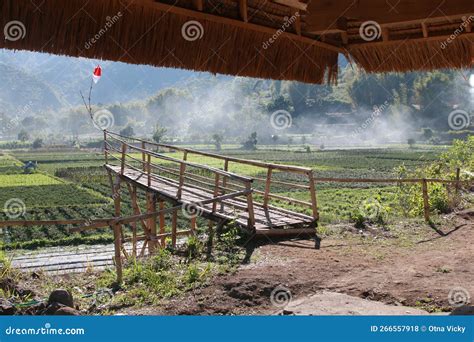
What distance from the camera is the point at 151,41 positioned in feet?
12.2

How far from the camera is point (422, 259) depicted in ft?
19.3

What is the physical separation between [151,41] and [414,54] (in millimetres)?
2180

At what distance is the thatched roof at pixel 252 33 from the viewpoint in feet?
10.9

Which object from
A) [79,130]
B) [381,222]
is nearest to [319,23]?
[381,222]

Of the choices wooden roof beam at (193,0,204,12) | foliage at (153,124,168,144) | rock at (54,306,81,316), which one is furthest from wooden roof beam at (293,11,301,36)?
foliage at (153,124,168,144)

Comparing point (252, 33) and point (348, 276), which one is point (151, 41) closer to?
point (252, 33)

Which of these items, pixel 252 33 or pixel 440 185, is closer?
pixel 252 33

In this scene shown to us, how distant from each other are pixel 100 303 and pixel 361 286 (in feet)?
7.64

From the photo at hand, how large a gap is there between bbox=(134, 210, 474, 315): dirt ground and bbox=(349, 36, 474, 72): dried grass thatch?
1914 mm

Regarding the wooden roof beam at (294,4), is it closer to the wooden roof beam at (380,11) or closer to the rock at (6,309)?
the wooden roof beam at (380,11)

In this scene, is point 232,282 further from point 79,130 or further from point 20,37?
point 79,130

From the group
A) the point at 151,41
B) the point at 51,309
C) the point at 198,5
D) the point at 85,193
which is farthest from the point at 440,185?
A: the point at 85,193

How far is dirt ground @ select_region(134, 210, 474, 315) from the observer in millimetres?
4516

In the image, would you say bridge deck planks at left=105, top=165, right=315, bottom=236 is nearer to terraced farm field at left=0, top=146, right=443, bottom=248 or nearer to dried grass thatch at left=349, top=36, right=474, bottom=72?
dried grass thatch at left=349, top=36, right=474, bottom=72
